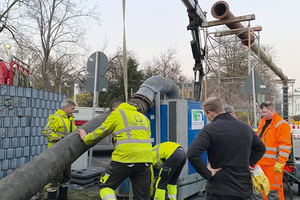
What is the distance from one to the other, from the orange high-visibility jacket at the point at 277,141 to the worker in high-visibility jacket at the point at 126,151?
81.2 inches

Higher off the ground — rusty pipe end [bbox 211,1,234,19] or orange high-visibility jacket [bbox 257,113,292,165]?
rusty pipe end [bbox 211,1,234,19]

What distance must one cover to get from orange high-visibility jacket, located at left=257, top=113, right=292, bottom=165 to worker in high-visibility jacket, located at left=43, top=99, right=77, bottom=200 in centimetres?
332

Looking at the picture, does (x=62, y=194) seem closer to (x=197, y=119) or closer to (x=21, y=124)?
(x=21, y=124)

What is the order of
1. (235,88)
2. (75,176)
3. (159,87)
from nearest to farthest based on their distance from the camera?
(159,87) < (75,176) < (235,88)

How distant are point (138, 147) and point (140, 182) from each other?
1.56 ft

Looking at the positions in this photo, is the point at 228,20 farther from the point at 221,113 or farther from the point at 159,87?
the point at 221,113

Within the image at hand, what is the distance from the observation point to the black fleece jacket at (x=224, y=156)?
95.3 inches

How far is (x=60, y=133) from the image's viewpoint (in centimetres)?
489

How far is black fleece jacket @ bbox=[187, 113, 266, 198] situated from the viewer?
2420mm

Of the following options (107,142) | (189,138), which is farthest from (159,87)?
(107,142)

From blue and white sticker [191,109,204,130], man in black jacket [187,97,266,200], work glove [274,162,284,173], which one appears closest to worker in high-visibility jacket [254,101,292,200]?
work glove [274,162,284,173]

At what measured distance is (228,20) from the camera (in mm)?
11484

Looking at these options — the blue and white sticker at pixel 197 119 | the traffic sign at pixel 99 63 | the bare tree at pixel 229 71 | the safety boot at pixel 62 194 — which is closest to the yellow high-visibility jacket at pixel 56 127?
the safety boot at pixel 62 194

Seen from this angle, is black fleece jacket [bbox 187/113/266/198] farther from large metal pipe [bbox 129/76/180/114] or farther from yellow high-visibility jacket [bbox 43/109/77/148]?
yellow high-visibility jacket [bbox 43/109/77/148]
